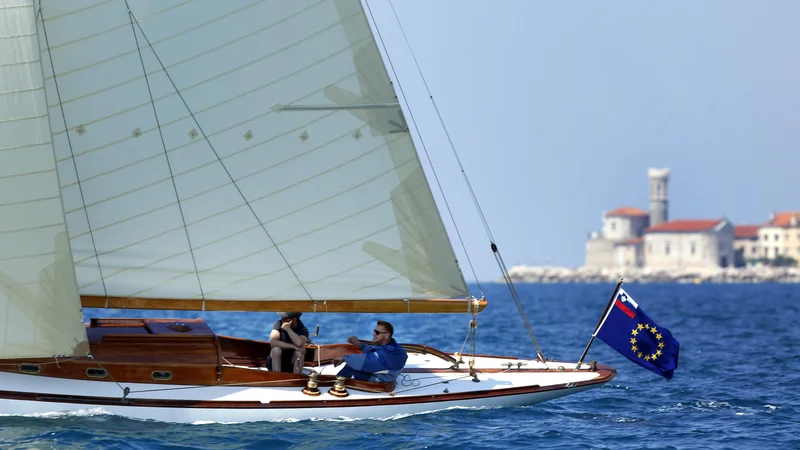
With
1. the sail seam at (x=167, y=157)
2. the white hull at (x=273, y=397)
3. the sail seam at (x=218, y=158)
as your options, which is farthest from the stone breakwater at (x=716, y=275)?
the sail seam at (x=167, y=157)

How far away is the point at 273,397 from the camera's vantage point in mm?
13391

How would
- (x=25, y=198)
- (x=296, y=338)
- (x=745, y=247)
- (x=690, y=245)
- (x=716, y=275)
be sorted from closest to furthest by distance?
(x=25, y=198) < (x=296, y=338) < (x=716, y=275) < (x=690, y=245) < (x=745, y=247)

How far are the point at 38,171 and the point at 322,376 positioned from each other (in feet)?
13.5

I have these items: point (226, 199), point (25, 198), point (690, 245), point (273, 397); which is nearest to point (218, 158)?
point (226, 199)

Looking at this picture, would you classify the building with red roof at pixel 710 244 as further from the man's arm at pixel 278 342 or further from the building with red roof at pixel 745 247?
the man's arm at pixel 278 342

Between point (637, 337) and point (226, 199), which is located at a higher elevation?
point (226, 199)

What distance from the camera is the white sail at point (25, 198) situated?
12.4 m

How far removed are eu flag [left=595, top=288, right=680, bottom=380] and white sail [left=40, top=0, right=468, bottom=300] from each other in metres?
2.14

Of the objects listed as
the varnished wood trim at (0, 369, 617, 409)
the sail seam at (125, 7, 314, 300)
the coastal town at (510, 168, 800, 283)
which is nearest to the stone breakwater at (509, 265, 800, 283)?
the coastal town at (510, 168, 800, 283)

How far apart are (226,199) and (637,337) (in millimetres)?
5488

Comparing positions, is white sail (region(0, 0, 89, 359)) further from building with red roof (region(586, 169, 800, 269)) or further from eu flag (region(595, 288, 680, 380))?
building with red roof (region(586, 169, 800, 269))

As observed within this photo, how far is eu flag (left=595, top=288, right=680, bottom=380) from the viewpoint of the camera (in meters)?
14.7

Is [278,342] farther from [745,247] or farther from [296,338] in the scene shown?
[745,247]

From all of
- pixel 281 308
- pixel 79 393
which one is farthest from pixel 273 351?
pixel 79 393
